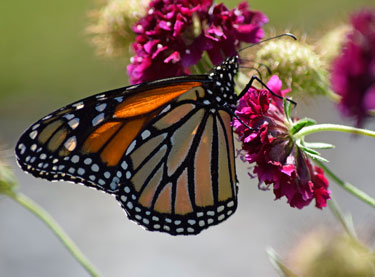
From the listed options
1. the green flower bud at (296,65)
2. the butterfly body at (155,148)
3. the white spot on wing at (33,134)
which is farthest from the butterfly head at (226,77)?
the white spot on wing at (33,134)

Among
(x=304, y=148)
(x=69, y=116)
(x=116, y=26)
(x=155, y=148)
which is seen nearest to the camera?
(x=304, y=148)

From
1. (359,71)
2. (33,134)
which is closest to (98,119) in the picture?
(33,134)

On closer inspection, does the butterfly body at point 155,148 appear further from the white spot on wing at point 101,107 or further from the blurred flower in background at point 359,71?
the blurred flower in background at point 359,71

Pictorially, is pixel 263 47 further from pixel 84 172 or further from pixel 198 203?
pixel 84 172

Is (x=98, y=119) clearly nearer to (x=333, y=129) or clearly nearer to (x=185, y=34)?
(x=185, y=34)

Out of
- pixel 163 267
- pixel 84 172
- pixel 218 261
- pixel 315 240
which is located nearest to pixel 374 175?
pixel 218 261

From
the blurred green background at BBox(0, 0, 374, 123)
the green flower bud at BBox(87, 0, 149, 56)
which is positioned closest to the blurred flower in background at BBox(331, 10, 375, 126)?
the green flower bud at BBox(87, 0, 149, 56)

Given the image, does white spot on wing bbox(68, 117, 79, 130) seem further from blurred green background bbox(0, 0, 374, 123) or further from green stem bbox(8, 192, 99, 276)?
blurred green background bbox(0, 0, 374, 123)
